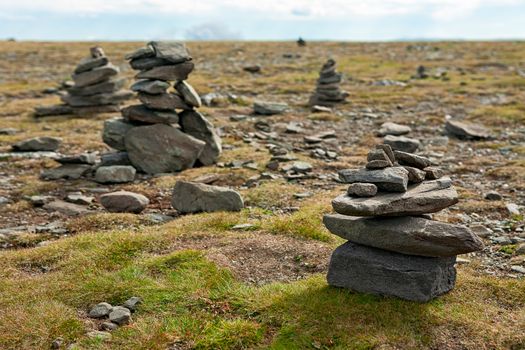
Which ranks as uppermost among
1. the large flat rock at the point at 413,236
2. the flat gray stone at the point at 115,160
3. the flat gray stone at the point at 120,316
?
the large flat rock at the point at 413,236

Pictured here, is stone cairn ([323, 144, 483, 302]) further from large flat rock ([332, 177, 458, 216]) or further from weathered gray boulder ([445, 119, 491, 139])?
weathered gray boulder ([445, 119, 491, 139])

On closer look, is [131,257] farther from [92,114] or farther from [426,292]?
[92,114]

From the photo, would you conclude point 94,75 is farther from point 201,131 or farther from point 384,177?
point 384,177

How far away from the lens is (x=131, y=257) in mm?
14070

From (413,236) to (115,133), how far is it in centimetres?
1553

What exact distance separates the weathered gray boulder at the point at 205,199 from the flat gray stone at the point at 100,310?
→ 634 centimetres

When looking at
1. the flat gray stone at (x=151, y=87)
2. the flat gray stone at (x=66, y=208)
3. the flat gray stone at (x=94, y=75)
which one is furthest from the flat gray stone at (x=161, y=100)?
the flat gray stone at (x=94, y=75)

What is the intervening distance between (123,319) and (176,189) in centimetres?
719

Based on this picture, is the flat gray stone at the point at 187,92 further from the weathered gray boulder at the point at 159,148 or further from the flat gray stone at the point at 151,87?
the weathered gray boulder at the point at 159,148

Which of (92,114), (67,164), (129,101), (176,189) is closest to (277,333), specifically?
(176,189)

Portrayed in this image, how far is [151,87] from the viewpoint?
22172 mm

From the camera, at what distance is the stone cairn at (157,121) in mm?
22625

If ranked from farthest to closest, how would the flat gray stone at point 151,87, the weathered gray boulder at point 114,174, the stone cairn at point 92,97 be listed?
the stone cairn at point 92,97, the flat gray stone at point 151,87, the weathered gray boulder at point 114,174

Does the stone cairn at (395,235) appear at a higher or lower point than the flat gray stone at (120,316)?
higher
